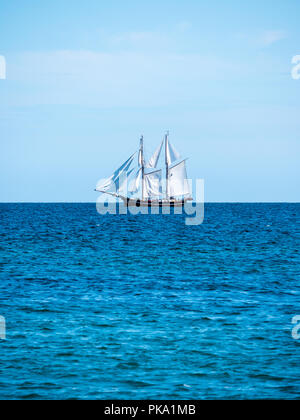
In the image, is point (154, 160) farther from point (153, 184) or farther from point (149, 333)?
point (149, 333)

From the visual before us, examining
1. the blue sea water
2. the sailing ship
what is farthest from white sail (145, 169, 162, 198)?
the blue sea water

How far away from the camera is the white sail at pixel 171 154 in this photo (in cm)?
13488

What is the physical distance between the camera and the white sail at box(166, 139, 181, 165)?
13488 centimetres

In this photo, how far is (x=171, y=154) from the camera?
136375 millimetres

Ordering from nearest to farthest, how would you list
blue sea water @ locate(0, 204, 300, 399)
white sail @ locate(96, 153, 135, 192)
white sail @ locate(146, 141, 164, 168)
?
blue sea water @ locate(0, 204, 300, 399)
white sail @ locate(96, 153, 135, 192)
white sail @ locate(146, 141, 164, 168)

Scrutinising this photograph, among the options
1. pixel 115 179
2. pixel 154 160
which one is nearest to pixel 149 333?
pixel 115 179

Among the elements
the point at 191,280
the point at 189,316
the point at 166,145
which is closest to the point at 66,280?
the point at 191,280

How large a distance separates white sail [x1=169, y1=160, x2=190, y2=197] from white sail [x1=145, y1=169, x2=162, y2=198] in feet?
10.9

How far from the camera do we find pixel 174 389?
1145 cm

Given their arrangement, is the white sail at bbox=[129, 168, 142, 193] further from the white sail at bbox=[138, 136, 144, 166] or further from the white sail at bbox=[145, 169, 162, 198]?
the white sail at bbox=[138, 136, 144, 166]

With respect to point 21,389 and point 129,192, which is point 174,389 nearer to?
point 21,389

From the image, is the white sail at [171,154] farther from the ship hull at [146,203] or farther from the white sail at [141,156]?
the ship hull at [146,203]

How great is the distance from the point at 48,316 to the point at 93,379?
5.89 meters

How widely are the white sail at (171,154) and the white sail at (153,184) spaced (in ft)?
15.0
